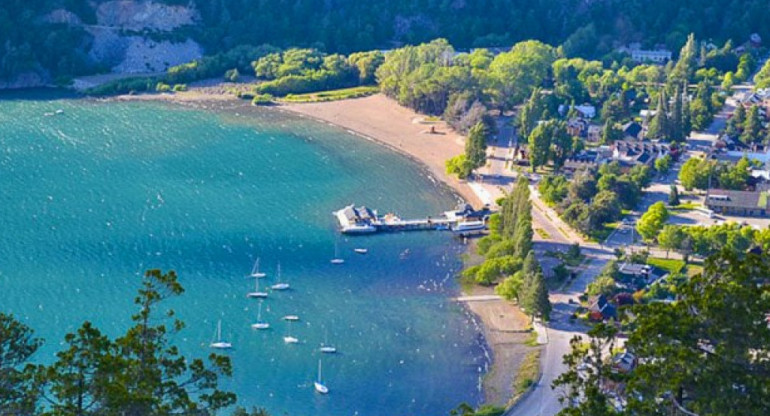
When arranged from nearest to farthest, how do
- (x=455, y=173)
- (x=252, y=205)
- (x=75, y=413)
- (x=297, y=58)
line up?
(x=75, y=413) < (x=252, y=205) < (x=455, y=173) < (x=297, y=58)

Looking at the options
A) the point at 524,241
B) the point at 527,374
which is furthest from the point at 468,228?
the point at 527,374

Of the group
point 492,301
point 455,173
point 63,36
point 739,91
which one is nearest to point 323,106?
point 455,173

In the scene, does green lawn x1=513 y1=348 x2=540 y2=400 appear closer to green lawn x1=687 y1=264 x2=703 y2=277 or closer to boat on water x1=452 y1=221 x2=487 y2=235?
green lawn x1=687 y1=264 x2=703 y2=277

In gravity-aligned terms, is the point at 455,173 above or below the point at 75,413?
below

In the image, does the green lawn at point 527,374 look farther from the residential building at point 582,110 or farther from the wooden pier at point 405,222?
the residential building at point 582,110

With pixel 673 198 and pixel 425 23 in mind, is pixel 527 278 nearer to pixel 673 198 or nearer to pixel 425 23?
pixel 673 198

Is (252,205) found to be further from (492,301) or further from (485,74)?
(485,74)

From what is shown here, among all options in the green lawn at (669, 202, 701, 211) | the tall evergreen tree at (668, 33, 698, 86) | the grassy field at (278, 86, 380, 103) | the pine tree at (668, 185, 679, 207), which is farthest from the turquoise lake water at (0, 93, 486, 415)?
the tall evergreen tree at (668, 33, 698, 86)
